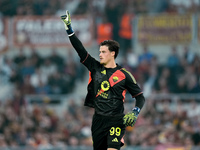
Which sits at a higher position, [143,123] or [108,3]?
[108,3]

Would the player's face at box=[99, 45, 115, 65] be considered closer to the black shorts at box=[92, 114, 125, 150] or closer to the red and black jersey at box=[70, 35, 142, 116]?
the red and black jersey at box=[70, 35, 142, 116]

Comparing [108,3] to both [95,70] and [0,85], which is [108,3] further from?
[95,70]

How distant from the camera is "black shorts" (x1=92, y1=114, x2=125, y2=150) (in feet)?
24.4

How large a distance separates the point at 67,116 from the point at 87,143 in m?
1.96

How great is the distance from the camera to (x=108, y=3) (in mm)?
19328

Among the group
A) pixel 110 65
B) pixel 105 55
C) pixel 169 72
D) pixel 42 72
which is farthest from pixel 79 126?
pixel 105 55

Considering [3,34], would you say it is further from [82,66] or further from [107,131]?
[107,131]

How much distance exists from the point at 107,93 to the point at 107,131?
21.2 inches

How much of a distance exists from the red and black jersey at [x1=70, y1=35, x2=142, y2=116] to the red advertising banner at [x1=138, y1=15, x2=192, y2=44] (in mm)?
11344

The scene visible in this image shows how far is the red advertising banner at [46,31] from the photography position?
64.0ft

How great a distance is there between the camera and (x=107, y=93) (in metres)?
7.50

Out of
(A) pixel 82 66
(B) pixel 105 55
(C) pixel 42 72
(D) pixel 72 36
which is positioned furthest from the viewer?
(A) pixel 82 66

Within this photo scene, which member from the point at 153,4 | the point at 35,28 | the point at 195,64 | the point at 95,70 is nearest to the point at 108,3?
the point at 153,4

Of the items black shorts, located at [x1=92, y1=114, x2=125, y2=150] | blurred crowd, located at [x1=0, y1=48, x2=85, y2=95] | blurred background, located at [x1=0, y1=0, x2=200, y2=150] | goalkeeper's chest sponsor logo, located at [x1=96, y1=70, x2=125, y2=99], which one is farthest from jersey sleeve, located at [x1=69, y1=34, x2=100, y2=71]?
blurred crowd, located at [x1=0, y1=48, x2=85, y2=95]
